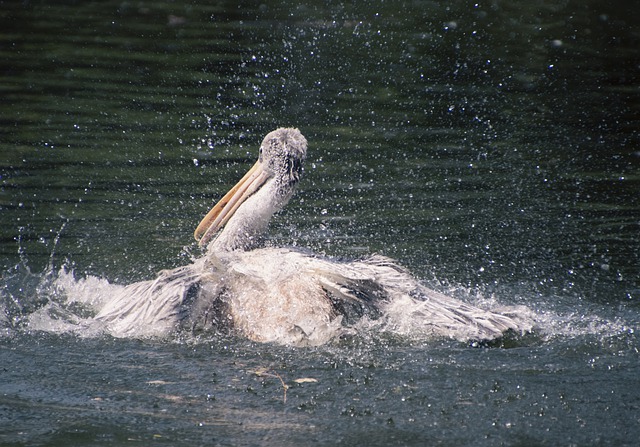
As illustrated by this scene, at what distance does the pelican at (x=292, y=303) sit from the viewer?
5949 millimetres

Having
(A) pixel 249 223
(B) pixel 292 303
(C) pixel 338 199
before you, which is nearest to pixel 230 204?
(A) pixel 249 223

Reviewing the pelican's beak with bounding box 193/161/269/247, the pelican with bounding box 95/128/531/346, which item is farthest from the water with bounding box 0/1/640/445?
the pelican's beak with bounding box 193/161/269/247

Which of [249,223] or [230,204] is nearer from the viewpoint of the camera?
[249,223]

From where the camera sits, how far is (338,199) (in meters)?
8.88

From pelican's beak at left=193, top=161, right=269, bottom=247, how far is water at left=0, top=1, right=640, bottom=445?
16.4 inches

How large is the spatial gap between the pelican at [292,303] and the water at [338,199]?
0.46 ft

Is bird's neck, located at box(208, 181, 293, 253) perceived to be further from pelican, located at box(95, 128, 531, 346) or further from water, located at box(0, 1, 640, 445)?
water, located at box(0, 1, 640, 445)

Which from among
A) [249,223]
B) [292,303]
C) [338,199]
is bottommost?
[292,303]

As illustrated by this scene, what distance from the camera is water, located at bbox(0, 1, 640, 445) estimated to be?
5.05 metres

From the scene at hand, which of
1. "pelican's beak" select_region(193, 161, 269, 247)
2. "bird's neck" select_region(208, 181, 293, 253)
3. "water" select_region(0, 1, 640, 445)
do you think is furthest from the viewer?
"pelican's beak" select_region(193, 161, 269, 247)

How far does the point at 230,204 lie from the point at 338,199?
1.77m

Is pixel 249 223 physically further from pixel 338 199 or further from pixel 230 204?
pixel 338 199

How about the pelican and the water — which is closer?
the water

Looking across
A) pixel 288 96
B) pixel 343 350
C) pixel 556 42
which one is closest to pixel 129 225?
pixel 343 350
